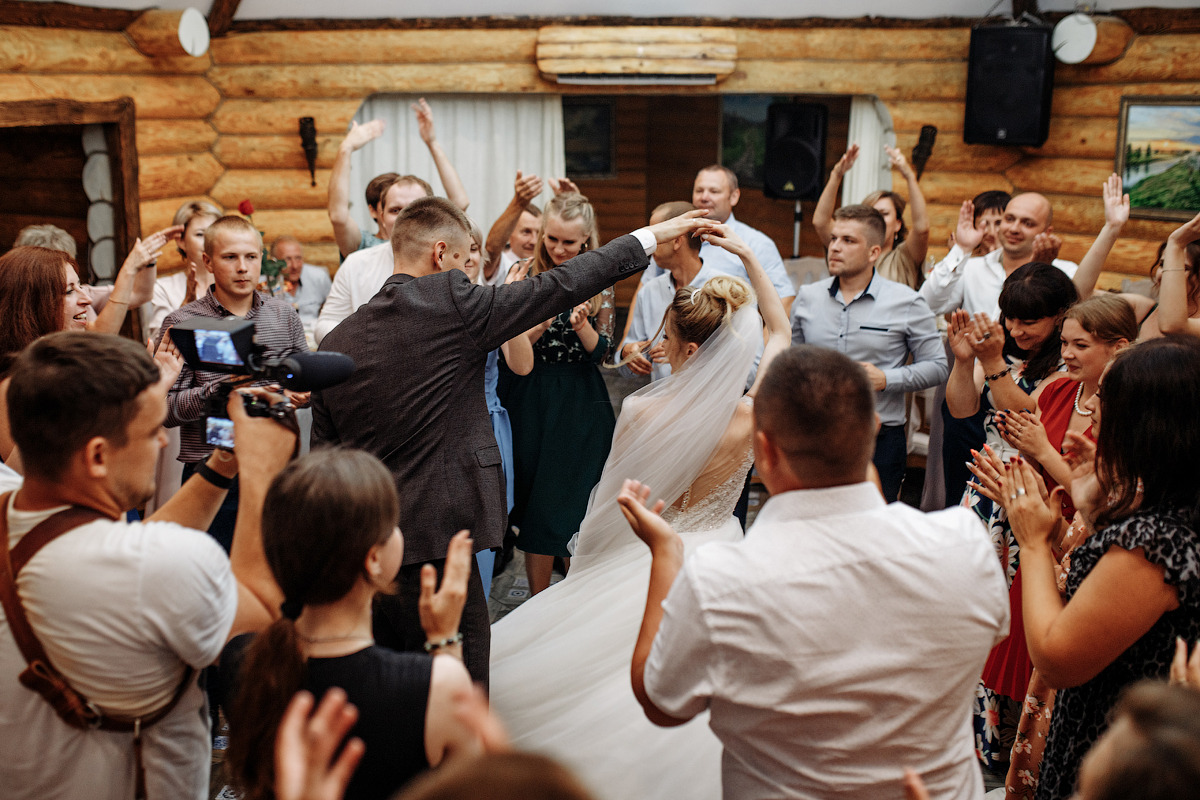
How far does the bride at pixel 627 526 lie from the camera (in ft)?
8.05

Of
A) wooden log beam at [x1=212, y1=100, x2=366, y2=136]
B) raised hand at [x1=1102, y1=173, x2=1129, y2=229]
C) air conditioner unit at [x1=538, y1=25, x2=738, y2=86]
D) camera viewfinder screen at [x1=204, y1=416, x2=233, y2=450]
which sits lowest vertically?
camera viewfinder screen at [x1=204, y1=416, x2=233, y2=450]

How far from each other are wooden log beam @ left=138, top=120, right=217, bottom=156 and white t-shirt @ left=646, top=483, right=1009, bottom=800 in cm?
562

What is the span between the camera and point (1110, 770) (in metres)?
0.90

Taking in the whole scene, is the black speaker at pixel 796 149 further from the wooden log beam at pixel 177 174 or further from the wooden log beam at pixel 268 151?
the wooden log beam at pixel 177 174

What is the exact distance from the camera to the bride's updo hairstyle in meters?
2.91

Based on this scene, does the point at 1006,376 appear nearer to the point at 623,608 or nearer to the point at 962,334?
the point at 962,334

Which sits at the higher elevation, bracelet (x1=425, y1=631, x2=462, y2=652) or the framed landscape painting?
the framed landscape painting

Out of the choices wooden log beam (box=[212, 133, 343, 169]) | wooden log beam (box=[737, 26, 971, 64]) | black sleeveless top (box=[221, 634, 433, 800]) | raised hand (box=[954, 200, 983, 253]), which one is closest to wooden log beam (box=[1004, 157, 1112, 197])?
wooden log beam (box=[737, 26, 971, 64])

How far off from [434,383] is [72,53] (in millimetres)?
4128

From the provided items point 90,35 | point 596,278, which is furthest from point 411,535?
point 90,35

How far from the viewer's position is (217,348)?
1834 millimetres

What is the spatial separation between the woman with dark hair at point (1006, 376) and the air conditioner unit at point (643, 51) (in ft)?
11.1

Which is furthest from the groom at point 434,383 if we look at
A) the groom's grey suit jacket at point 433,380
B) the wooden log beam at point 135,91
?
the wooden log beam at point 135,91

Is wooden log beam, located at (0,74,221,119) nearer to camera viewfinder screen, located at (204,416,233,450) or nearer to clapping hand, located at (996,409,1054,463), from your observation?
camera viewfinder screen, located at (204,416,233,450)
